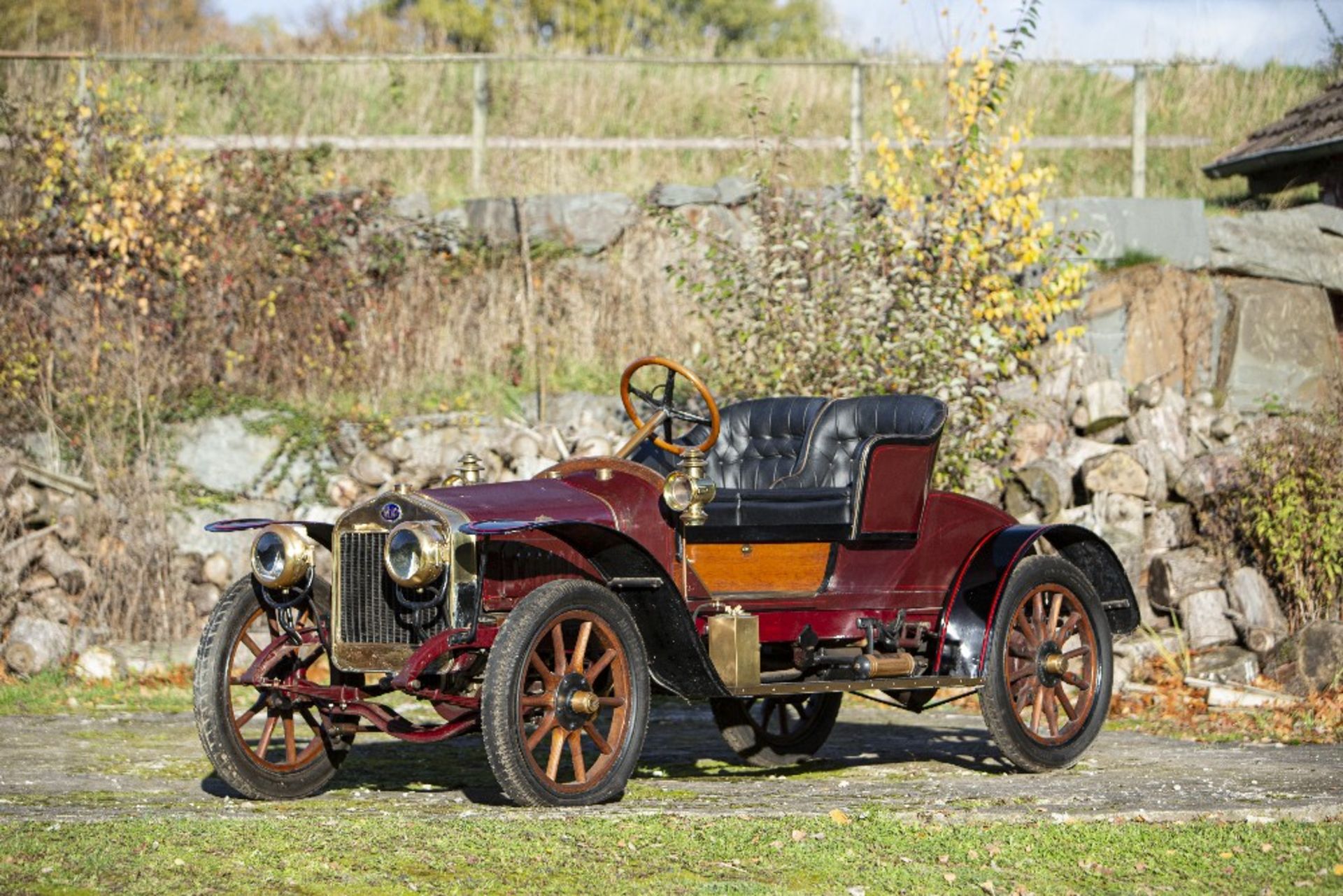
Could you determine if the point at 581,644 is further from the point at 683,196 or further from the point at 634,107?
the point at 634,107

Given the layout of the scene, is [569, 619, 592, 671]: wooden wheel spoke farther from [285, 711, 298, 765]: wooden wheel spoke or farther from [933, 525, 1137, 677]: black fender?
[933, 525, 1137, 677]: black fender

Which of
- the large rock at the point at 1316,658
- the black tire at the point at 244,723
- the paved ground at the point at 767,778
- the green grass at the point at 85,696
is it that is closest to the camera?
the paved ground at the point at 767,778

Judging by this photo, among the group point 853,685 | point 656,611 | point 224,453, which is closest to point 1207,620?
point 853,685

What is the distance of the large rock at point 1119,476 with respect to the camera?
1134cm

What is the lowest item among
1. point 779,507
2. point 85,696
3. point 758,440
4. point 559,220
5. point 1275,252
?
point 85,696

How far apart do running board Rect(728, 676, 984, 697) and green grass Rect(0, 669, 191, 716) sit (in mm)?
4205

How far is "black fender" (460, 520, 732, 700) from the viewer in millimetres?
6219

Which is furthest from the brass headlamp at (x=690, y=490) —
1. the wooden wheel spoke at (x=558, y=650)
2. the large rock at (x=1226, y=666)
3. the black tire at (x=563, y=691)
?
the large rock at (x=1226, y=666)

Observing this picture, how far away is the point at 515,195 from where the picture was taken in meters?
15.1

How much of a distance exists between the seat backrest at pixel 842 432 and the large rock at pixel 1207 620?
393cm

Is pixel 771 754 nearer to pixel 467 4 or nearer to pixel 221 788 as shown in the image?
pixel 221 788

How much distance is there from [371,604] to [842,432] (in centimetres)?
252

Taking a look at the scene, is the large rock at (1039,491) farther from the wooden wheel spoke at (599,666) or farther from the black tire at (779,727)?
the wooden wheel spoke at (599,666)

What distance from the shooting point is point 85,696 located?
380 inches
